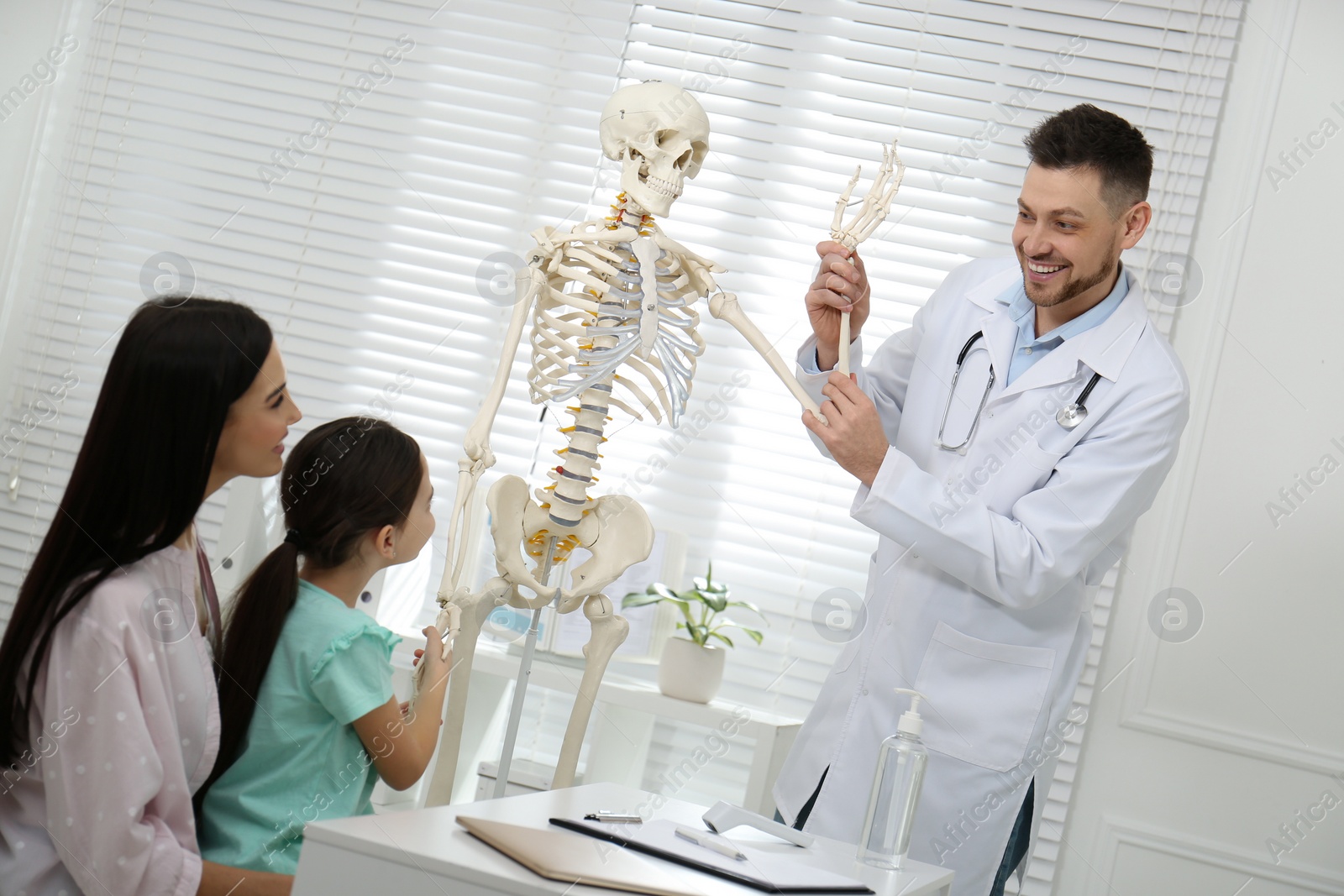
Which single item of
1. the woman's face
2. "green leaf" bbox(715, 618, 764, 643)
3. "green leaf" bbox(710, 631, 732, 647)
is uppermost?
the woman's face

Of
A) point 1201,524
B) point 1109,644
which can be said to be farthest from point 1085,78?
point 1109,644

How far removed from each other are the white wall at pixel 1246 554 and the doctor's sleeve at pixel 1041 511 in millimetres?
1008

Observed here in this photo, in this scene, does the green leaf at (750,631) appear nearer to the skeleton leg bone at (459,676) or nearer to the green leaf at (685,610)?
the green leaf at (685,610)

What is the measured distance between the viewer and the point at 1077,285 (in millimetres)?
1902

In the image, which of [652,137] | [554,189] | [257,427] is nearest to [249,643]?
[257,427]

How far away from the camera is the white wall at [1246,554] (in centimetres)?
267

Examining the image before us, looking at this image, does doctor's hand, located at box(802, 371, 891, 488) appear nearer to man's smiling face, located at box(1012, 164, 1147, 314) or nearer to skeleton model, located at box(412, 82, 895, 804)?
skeleton model, located at box(412, 82, 895, 804)

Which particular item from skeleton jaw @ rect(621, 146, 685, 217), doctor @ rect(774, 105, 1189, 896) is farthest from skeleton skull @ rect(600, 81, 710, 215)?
doctor @ rect(774, 105, 1189, 896)

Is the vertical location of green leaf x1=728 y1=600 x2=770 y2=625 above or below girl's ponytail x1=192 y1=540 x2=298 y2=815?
above

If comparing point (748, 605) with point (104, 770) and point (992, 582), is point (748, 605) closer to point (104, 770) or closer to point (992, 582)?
point (992, 582)

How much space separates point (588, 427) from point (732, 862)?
945 millimetres

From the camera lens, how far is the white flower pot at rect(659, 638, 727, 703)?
107 inches

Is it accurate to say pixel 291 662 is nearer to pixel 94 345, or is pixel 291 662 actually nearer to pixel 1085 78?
pixel 94 345

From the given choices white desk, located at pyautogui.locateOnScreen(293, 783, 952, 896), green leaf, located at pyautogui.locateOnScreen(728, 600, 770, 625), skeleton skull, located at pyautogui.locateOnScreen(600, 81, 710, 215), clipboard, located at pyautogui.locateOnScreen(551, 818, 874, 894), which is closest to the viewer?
white desk, located at pyautogui.locateOnScreen(293, 783, 952, 896)
